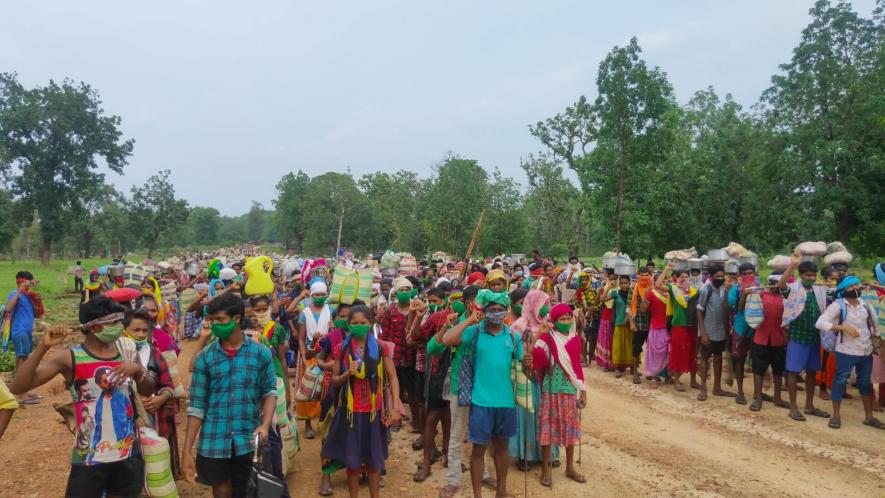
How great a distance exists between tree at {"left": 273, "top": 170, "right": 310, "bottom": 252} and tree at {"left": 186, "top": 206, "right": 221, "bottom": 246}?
3981cm

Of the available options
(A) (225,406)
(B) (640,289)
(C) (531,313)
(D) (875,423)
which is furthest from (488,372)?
(D) (875,423)

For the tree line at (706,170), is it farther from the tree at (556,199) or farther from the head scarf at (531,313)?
the head scarf at (531,313)

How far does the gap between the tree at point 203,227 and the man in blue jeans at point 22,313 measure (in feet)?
360

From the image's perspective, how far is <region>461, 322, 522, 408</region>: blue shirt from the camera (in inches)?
183

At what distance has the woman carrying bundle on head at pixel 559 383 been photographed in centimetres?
530

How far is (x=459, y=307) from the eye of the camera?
18.5 ft

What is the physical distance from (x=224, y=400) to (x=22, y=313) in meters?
6.63

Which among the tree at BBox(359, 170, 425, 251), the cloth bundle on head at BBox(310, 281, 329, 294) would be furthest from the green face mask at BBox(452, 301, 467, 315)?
the tree at BBox(359, 170, 425, 251)

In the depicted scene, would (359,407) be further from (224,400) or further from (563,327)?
(563,327)

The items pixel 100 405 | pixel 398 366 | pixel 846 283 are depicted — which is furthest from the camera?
pixel 846 283

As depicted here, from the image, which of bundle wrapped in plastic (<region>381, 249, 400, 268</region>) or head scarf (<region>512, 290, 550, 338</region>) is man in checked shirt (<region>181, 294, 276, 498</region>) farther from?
bundle wrapped in plastic (<region>381, 249, 400, 268</region>)

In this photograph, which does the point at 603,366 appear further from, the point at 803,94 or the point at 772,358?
the point at 803,94

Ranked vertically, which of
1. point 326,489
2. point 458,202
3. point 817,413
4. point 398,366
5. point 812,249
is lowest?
point 326,489

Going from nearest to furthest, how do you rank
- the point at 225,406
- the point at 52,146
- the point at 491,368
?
1. the point at 225,406
2. the point at 491,368
3. the point at 52,146
